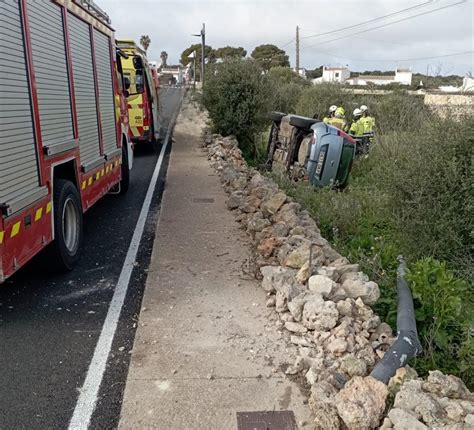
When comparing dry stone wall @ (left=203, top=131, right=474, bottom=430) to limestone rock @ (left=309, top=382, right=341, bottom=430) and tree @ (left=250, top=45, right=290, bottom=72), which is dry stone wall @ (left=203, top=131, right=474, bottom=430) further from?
tree @ (left=250, top=45, right=290, bottom=72)

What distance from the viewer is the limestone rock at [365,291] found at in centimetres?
438

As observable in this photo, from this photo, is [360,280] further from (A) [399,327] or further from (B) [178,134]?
(B) [178,134]

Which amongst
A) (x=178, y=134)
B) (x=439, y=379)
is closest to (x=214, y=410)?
(x=439, y=379)

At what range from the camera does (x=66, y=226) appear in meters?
5.82

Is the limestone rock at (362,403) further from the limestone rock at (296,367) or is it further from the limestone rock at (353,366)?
the limestone rock at (296,367)

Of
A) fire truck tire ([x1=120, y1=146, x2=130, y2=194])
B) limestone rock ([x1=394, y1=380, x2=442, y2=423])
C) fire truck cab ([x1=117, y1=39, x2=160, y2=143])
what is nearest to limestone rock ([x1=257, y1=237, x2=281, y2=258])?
limestone rock ([x1=394, y1=380, x2=442, y2=423])

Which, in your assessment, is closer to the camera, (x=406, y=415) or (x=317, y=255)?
(x=406, y=415)

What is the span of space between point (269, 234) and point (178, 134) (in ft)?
48.7

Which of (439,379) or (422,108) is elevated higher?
(422,108)

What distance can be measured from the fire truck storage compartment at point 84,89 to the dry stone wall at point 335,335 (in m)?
2.40

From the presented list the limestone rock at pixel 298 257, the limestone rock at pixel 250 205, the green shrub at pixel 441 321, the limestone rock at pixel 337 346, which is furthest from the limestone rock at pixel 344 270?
the limestone rock at pixel 250 205

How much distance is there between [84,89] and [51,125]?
156cm

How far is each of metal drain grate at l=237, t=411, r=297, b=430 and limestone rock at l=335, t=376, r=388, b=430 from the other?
0.37 m

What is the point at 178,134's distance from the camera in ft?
67.1
